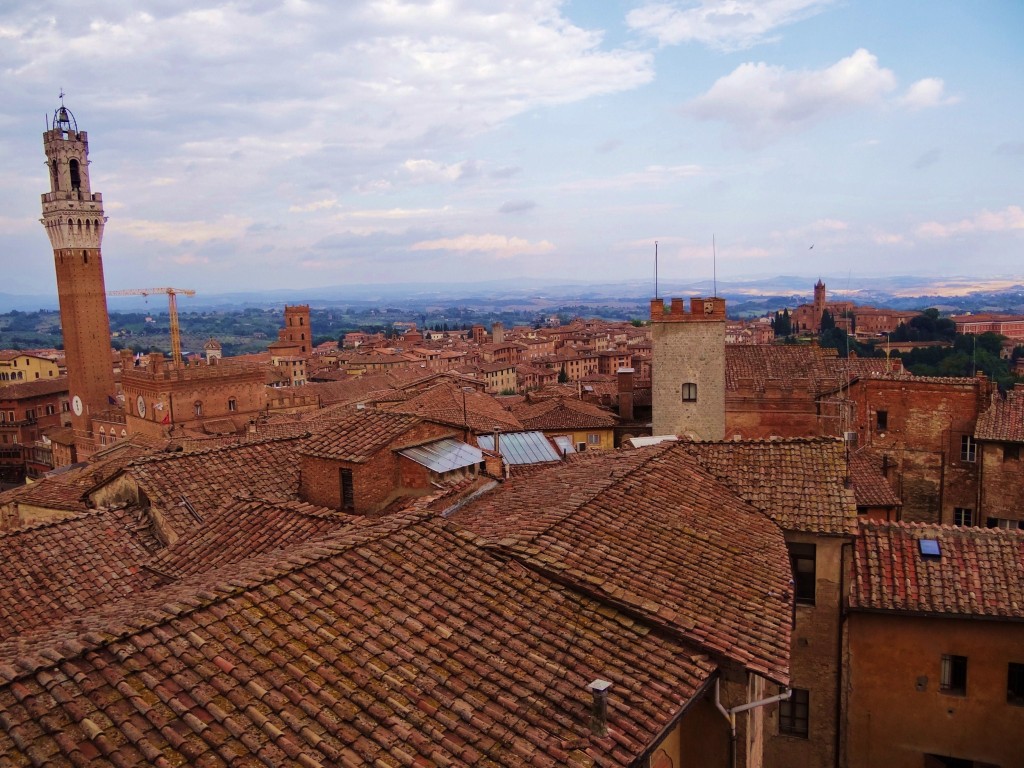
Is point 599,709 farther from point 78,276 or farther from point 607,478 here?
point 78,276

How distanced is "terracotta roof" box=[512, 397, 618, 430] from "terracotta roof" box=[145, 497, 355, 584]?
20.7 meters

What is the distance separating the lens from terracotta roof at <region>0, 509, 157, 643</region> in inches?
394

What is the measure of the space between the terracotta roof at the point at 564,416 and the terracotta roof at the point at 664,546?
19.0m

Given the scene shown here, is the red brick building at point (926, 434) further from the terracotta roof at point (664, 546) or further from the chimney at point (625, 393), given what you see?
the terracotta roof at point (664, 546)

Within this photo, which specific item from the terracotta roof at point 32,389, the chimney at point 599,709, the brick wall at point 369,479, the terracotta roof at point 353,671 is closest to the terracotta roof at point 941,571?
the terracotta roof at point 353,671

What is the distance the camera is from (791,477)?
11.9 meters

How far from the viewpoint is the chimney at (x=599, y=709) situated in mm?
5723

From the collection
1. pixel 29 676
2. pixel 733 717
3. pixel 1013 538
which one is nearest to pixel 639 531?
pixel 733 717

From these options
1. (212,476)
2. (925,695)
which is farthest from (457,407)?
(925,695)

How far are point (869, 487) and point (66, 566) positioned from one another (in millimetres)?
18276

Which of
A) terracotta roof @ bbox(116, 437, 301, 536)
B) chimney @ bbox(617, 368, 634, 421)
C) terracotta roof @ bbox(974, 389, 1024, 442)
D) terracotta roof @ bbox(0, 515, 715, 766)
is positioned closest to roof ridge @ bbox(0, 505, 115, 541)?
terracotta roof @ bbox(116, 437, 301, 536)

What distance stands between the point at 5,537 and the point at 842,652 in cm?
1231

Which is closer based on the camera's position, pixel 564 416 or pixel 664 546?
pixel 664 546

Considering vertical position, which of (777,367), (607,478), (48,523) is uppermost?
(607,478)
